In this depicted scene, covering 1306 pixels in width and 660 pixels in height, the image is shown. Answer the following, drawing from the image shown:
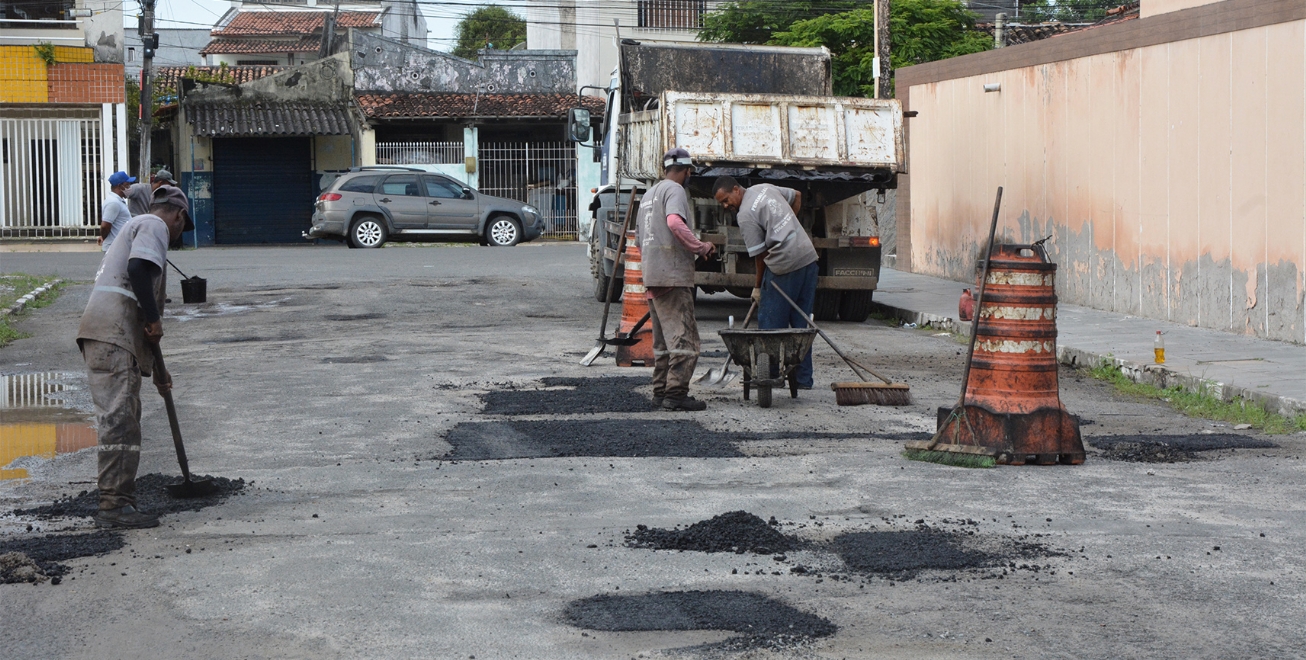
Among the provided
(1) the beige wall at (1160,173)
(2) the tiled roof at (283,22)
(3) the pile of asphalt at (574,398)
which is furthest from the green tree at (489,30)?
(3) the pile of asphalt at (574,398)

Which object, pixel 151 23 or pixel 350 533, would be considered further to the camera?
pixel 151 23

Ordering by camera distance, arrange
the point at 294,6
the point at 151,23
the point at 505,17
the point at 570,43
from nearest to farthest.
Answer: the point at 151,23 → the point at 570,43 → the point at 294,6 → the point at 505,17

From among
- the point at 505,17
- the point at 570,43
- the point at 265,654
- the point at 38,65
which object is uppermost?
the point at 505,17

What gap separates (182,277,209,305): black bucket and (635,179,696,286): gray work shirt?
8.80 metres

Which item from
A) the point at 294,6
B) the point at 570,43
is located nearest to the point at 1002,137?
the point at 570,43

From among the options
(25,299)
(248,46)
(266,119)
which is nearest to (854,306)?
(25,299)

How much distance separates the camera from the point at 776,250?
396 inches

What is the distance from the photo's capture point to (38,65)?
98.6 feet

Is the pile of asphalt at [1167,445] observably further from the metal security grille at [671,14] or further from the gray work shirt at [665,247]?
the metal security grille at [671,14]

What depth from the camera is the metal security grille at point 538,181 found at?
36.1 m

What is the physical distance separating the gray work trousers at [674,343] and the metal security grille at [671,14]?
1433 inches

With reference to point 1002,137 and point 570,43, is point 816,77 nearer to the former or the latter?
point 1002,137

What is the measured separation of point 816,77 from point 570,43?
3131 cm

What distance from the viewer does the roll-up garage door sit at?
1425 inches
